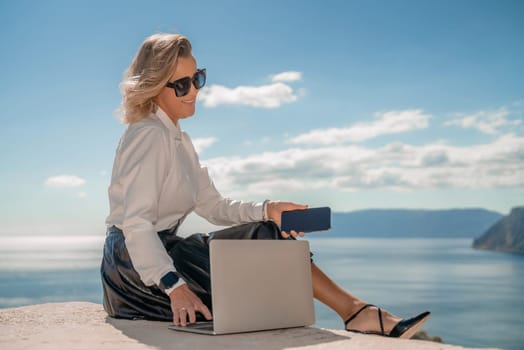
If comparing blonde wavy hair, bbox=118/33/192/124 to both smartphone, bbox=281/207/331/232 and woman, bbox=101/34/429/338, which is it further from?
smartphone, bbox=281/207/331/232

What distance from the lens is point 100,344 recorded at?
2500 mm

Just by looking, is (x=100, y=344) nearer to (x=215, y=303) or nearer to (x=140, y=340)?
(x=140, y=340)

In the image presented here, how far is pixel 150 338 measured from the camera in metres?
2.59

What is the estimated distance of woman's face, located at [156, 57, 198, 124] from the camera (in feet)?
10.4

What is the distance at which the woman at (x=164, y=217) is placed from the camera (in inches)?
107

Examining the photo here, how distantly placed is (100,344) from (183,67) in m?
1.41

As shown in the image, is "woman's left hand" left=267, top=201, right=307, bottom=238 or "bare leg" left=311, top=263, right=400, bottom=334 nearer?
"bare leg" left=311, top=263, right=400, bottom=334

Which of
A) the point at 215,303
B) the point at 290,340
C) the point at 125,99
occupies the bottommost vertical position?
the point at 290,340

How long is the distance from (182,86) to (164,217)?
26.3 inches

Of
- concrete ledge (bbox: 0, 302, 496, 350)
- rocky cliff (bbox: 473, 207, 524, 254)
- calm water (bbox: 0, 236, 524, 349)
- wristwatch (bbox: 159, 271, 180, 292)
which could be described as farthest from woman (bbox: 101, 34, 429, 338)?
rocky cliff (bbox: 473, 207, 524, 254)

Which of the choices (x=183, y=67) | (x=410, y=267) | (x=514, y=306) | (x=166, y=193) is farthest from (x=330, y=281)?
(x=410, y=267)

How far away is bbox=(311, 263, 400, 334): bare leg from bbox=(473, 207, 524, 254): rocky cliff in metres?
74.6

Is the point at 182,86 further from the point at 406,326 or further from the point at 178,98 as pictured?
the point at 406,326

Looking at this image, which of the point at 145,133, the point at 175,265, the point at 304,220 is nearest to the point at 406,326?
the point at 304,220
